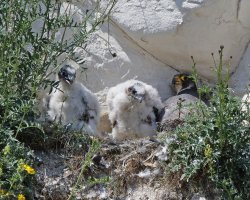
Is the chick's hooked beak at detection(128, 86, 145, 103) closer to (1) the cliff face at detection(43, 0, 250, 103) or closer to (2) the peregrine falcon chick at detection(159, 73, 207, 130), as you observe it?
(2) the peregrine falcon chick at detection(159, 73, 207, 130)

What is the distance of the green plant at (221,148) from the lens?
525cm

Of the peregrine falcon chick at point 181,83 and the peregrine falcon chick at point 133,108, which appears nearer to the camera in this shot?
the peregrine falcon chick at point 133,108

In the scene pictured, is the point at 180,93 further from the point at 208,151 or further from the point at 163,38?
the point at 208,151

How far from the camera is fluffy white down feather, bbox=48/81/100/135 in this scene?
314 inches

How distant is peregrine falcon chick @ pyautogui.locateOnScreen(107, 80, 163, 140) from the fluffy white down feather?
0.68ft

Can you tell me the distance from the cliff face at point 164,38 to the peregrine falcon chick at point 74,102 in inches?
18.4

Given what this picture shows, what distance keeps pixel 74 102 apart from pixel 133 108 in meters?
0.62

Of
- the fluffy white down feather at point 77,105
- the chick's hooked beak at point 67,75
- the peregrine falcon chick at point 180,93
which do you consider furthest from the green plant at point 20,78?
the peregrine falcon chick at point 180,93

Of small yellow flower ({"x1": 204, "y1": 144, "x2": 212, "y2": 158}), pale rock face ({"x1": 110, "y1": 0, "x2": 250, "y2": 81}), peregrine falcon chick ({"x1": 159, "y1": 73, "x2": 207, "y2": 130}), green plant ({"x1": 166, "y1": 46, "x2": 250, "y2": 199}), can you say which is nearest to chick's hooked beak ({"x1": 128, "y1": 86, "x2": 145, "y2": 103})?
peregrine falcon chick ({"x1": 159, "y1": 73, "x2": 207, "y2": 130})

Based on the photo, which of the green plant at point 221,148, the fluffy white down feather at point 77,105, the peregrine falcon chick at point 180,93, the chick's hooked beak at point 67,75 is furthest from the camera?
the peregrine falcon chick at point 180,93

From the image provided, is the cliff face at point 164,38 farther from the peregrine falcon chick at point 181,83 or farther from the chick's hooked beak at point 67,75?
Result: the chick's hooked beak at point 67,75

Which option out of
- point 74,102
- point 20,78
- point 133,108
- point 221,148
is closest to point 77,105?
point 74,102

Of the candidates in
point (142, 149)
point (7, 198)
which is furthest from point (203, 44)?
point (7, 198)

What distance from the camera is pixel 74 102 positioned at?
26.7ft
